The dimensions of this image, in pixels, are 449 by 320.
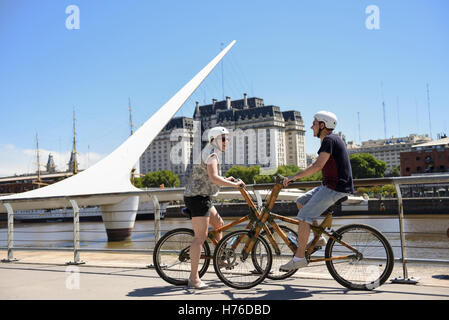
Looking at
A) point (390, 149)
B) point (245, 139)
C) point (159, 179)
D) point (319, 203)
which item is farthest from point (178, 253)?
point (390, 149)

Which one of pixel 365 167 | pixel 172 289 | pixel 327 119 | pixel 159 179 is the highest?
pixel 365 167

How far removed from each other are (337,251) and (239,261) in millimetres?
Answer: 773

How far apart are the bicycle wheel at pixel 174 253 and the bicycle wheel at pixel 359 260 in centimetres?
106

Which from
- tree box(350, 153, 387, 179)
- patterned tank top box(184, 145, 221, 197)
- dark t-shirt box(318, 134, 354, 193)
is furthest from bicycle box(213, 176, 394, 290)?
tree box(350, 153, 387, 179)

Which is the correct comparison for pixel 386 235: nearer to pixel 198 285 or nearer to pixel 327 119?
pixel 327 119

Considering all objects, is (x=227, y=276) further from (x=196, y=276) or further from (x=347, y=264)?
(x=347, y=264)

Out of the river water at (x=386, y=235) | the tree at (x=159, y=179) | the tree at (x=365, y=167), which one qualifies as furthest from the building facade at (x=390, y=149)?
the river water at (x=386, y=235)

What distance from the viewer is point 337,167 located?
343cm

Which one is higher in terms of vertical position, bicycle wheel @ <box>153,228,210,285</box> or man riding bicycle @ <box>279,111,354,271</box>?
man riding bicycle @ <box>279,111,354,271</box>

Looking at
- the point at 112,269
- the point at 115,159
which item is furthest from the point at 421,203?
the point at 112,269

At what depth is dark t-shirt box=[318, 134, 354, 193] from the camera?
134 inches

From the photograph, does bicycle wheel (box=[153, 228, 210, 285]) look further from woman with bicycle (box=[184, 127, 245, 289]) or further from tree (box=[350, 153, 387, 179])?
tree (box=[350, 153, 387, 179])

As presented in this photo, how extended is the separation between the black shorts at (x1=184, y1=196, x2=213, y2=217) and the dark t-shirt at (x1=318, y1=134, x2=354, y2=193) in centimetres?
95
